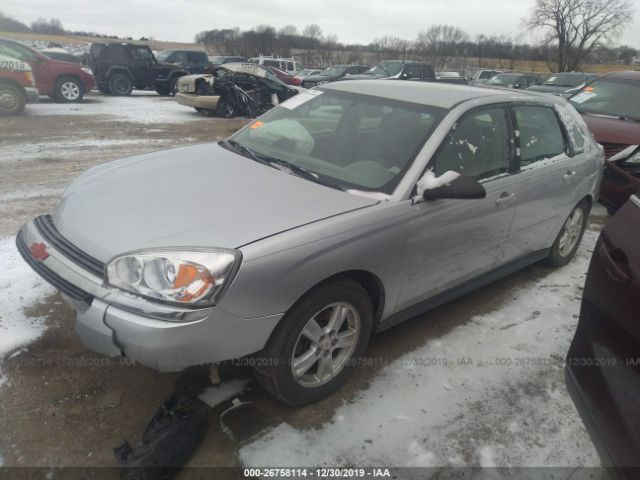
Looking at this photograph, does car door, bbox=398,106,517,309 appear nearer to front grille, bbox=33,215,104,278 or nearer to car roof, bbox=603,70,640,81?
front grille, bbox=33,215,104,278

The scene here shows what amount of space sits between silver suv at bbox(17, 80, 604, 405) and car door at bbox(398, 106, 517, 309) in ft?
0.04

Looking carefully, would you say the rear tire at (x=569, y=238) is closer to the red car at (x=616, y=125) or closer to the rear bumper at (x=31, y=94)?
the red car at (x=616, y=125)

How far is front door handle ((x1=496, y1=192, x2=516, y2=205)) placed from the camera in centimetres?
318

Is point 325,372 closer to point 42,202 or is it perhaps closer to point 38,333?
point 38,333

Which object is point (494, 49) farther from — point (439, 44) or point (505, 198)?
point (505, 198)

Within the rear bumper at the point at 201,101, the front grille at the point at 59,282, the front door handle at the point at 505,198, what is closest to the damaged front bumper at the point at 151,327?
the front grille at the point at 59,282

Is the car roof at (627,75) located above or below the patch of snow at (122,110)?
above

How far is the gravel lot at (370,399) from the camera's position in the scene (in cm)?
225

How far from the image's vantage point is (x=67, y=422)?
2326 mm

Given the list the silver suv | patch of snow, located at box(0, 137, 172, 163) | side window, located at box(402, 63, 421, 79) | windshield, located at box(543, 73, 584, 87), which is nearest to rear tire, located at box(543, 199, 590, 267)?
the silver suv

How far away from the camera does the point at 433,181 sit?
A: 267 centimetres

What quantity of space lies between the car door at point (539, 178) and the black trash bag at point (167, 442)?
2484 millimetres

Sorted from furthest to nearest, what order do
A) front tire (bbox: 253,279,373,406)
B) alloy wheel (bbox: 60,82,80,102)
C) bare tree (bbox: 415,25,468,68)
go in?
bare tree (bbox: 415,25,468,68) → alloy wheel (bbox: 60,82,80,102) → front tire (bbox: 253,279,373,406)

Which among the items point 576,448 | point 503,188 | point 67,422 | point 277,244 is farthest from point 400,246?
point 67,422
